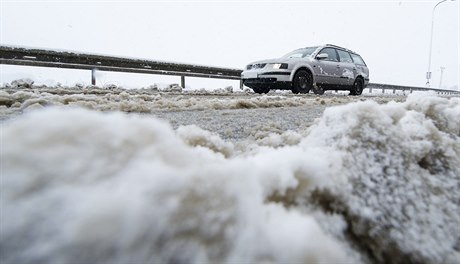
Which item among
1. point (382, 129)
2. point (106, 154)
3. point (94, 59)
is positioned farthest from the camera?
point (94, 59)

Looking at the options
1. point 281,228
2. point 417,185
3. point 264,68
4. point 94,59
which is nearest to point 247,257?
point 281,228

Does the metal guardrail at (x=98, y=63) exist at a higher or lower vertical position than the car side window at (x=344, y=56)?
lower

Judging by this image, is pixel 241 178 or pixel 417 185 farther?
pixel 417 185

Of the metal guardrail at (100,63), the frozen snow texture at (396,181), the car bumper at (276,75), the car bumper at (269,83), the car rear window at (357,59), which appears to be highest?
the car rear window at (357,59)

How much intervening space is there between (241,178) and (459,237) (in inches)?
23.7

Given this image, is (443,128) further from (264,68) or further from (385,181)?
(264,68)

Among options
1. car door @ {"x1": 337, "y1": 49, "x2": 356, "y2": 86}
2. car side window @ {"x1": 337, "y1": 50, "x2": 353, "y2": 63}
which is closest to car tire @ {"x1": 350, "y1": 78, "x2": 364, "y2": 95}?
car door @ {"x1": 337, "y1": 49, "x2": 356, "y2": 86}

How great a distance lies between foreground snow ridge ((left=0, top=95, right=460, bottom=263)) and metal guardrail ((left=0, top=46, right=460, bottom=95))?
9441mm

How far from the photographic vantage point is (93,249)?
56 cm

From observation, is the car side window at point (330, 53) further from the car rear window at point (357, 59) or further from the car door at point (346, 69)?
the car rear window at point (357, 59)

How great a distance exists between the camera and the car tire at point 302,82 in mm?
9602

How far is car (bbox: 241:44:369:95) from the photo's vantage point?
30.9ft

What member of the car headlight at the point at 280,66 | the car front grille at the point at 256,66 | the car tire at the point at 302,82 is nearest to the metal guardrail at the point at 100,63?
the car front grille at the point at 256,66

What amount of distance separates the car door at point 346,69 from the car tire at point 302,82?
178 cm
